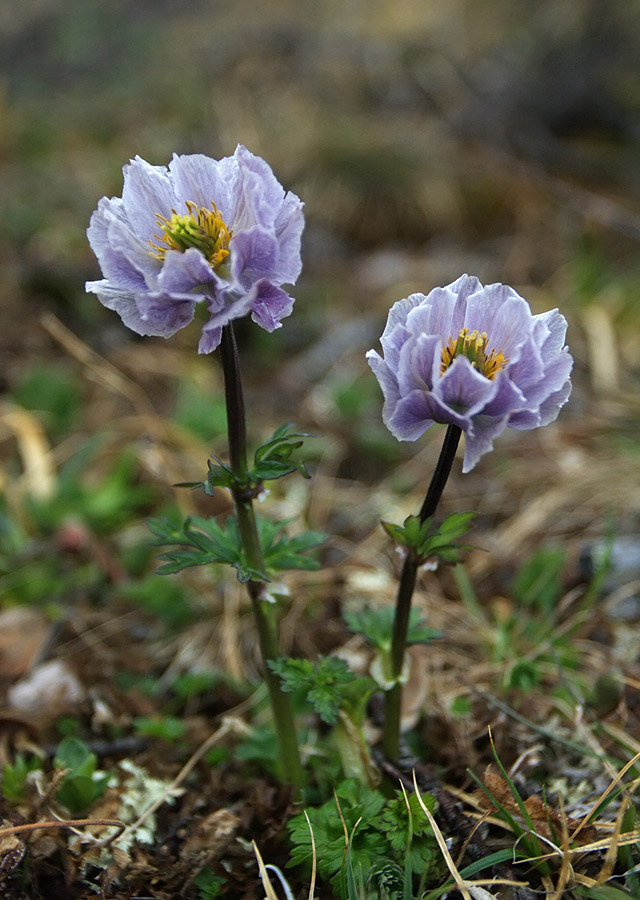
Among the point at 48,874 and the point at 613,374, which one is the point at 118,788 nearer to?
the point at 48,874

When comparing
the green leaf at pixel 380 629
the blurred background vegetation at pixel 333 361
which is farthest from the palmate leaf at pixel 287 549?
the blurred background vegetation at pixel 333 361

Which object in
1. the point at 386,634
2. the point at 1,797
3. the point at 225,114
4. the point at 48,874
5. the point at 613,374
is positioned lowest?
the point at 48,874

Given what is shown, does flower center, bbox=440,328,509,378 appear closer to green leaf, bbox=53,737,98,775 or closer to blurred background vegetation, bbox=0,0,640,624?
green leaf, bbox=53,737,98,775

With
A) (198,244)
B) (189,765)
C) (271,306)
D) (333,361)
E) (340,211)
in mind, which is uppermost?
(340,211)

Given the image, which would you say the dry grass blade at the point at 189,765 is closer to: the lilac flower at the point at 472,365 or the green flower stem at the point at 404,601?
the green flower stem at the point at 404,601

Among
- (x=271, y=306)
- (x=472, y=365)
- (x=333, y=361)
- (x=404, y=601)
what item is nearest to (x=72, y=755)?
(x=404, y=601)

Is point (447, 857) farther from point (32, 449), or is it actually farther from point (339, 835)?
point (32, 449)

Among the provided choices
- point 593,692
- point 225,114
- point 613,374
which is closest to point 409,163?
point 225,114

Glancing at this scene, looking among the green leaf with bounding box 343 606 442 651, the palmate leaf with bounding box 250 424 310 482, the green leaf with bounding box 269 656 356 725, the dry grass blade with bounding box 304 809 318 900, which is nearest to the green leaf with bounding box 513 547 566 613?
the green leaf with bounding box 343 606 442 651
